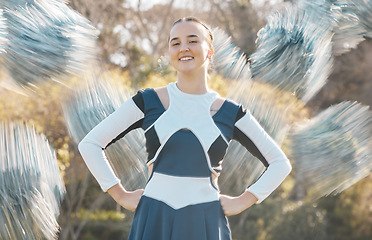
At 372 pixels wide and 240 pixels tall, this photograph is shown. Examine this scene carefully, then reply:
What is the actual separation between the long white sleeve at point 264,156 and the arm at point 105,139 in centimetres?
35

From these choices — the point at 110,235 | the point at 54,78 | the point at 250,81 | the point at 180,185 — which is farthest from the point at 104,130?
the point at 110,235

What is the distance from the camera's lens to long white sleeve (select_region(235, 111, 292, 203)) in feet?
5.70

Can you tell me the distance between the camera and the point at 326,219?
903 centimetres

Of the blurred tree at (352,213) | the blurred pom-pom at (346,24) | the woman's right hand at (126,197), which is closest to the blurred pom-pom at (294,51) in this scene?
the blurred pom-pom at (346,24)

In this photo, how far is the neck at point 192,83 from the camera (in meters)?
1.77

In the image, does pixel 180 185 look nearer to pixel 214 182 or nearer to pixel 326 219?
pixel 214 182

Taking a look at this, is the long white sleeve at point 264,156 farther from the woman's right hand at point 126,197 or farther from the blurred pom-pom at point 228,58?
the blurred pom-pom at point 228,58

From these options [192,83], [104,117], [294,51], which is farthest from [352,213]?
[192,83]

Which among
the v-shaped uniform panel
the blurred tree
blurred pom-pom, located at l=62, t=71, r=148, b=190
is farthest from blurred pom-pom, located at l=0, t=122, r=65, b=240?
the blurred tree

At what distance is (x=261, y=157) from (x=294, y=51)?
0.71 meters

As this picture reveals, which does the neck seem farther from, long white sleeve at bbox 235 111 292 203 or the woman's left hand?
the woman's left hand

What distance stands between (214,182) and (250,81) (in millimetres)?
866

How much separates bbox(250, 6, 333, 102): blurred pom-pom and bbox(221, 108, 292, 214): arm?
648 mm

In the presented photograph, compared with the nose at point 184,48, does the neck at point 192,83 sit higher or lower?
lower
